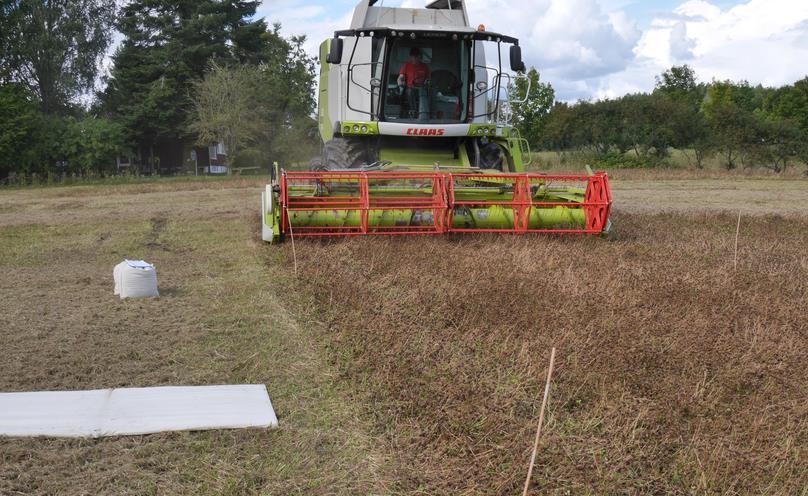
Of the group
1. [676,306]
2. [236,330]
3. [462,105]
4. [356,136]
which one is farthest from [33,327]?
[462,105]

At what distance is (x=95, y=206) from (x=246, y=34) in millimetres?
27502

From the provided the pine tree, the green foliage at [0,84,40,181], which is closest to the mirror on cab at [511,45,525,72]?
the green foliage at [0,84,40,181]

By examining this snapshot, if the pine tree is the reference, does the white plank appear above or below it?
below

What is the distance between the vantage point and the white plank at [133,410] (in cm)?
360

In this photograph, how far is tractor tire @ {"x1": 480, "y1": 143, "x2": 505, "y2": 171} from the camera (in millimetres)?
11084

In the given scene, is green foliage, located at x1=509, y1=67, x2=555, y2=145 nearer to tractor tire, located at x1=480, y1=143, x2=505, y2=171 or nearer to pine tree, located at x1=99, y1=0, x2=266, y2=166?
pine tree, located at x1=99, y1=0, x2=266, y2=166

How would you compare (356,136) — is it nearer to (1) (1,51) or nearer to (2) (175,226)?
(2) (175,226)

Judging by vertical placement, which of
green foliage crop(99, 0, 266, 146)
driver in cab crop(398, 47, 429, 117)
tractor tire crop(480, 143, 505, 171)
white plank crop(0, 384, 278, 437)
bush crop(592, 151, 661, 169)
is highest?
green foliage crop(99, 0, 266, 146)

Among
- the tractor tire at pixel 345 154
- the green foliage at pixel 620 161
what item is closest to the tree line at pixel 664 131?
the green foliage at pixel 620 161

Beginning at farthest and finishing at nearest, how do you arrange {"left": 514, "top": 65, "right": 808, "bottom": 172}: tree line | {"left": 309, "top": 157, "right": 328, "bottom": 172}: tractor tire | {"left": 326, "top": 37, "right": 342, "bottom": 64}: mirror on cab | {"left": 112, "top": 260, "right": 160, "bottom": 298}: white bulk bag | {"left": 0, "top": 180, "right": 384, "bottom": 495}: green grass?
{"left": 514, "top": 65, "right": 808, "bottom": 172}: tree line < {"left": 309, "top": 157, "right": 328, "bottom": 172}: tractor tire < {"left": 326, "top": 37, "right": 342, "bottom": 64}: mirror on cab < {"left": 112, "top": 260, "right": 160, "bottom": 298}: white bulk bag < {"left": 0, "top": 180, "right": 384, "bottom": 495}: green grass

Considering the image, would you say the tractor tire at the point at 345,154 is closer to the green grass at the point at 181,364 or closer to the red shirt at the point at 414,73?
the red shirt at the point at 414,73

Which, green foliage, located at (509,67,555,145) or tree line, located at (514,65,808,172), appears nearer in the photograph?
tree line, located at (514,65,808,172)

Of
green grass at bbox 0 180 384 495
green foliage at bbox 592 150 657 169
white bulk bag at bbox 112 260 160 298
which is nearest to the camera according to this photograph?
green grass at bbox 0 180 384 495

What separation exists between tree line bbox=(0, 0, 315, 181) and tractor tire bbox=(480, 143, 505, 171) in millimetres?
27542
